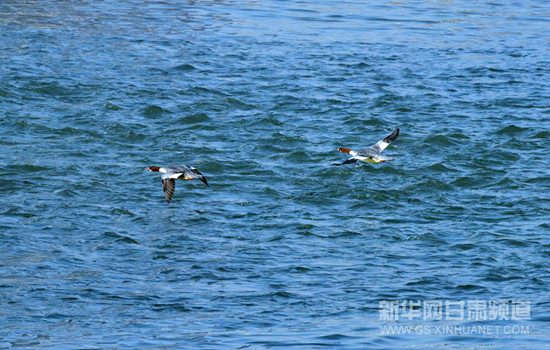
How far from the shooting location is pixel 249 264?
572 inches

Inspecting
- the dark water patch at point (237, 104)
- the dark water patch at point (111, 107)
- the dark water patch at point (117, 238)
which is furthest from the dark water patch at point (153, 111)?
the dark water patch at point (117, 238)

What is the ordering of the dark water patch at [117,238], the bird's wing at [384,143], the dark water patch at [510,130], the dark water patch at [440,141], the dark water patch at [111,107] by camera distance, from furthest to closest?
1. the dark water patch at [111,107]
2. the dark water patch at [510,130]
3. the dark water patch at [440,141]
4. the bird's wing at [384,143]
5. the dark water patch at [117,238]

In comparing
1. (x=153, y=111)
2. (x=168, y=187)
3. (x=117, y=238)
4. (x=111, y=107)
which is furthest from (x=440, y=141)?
(x=117, y=238)

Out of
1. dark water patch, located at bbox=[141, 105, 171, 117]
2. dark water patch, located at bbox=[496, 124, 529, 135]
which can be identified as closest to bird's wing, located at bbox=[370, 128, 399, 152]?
dark water patch, located at bbox=[496, 124, 529, 135]

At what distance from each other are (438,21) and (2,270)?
71.0ft

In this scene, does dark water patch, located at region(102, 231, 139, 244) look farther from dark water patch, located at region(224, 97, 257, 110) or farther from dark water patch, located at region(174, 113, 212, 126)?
dark water patch, located at region(224, 97, 257, 110)

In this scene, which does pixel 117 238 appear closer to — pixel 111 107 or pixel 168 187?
pixel 168 187

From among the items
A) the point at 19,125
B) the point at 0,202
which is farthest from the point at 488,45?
the point at 0,202

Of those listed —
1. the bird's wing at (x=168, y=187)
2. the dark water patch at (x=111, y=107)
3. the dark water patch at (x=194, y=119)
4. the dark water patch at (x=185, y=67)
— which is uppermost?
the bird's wing at (x=168, y=187)

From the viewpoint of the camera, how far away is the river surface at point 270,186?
12.7 m

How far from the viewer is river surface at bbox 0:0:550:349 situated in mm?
12656

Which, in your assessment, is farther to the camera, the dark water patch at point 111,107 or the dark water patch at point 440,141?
the dark water patch at point 111,107

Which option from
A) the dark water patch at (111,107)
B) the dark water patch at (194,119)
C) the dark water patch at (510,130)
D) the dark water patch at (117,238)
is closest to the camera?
the dark water patch at (117,238)

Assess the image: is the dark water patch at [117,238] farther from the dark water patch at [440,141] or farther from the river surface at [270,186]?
the dark water patch at [440,141]
